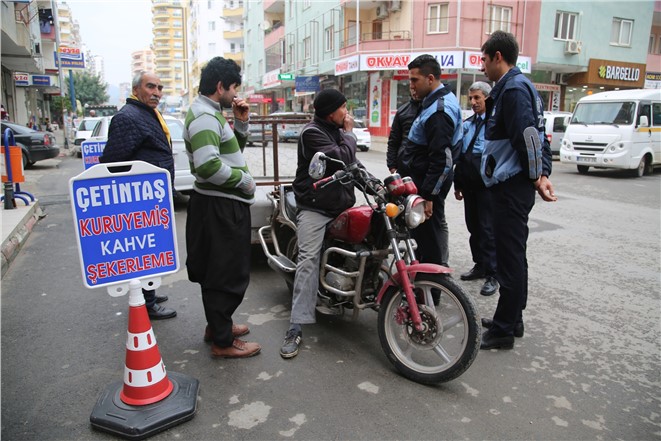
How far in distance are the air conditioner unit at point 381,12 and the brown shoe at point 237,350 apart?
27669 mm

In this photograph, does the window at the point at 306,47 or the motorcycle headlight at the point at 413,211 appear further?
the window at the point at 306,47

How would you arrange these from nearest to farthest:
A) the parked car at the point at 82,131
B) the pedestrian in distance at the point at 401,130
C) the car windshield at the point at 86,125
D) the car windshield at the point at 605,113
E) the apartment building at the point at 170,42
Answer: the pedestrian in distance at the point at 401,130
the car windshield at the point at 605,113
the parked car at the point at 82,131
the car windshield at the point at 86,125
the apartment building at the point at 170,42

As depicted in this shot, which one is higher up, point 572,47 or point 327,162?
point 572,47

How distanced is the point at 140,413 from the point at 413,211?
1.97 m

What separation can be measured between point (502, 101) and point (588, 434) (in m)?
2.15

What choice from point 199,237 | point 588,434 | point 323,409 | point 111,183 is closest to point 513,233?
point 588,434

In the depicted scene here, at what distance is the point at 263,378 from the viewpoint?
3.16 m

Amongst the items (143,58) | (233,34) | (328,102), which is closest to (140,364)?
(328,102)

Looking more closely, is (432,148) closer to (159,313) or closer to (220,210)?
(220,210)

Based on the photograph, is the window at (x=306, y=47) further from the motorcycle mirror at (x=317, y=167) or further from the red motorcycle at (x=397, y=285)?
the motorcycle mirror at (x=317, y=167)

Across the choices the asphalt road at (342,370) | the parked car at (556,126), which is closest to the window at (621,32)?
the parked car at (556,126)

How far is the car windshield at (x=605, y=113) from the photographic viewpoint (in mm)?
13938

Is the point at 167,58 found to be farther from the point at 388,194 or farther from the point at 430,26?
the point at 388,194

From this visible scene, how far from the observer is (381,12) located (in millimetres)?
28141
